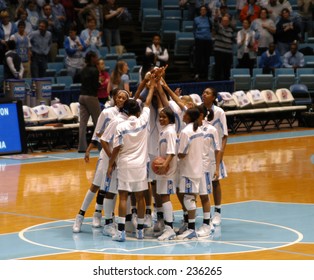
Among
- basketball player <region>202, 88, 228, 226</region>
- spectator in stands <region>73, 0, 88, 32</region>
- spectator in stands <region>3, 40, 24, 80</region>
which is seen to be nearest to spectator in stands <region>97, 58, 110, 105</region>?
spectator in stands <region>3, 40, 24, 80</region>

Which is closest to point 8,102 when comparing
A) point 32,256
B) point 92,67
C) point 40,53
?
point 92,67

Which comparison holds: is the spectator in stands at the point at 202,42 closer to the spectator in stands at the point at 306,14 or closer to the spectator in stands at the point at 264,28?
the spectator in stands at the point at 264,28

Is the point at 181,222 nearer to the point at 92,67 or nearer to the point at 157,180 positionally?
the point at 157,180

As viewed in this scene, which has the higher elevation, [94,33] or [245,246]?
[94,33]

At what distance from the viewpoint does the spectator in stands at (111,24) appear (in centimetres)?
2814

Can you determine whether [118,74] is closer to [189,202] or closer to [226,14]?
[189,202]

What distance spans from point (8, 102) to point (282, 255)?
9994 mm

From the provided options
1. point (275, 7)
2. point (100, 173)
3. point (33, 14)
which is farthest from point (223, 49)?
point (100, 173)

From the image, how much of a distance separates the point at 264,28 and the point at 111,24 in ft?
16.0

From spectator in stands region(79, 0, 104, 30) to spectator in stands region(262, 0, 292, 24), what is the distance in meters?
6.00

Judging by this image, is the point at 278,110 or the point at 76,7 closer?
the point at 278,110

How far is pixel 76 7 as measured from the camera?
29.0 m

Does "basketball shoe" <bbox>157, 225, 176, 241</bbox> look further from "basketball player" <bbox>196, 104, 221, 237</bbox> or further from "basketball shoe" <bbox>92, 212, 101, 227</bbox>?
"basketball shoe" <bbox>92, 212, 101, 227</bbox>

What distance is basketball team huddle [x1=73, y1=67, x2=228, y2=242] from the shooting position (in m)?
12.6
